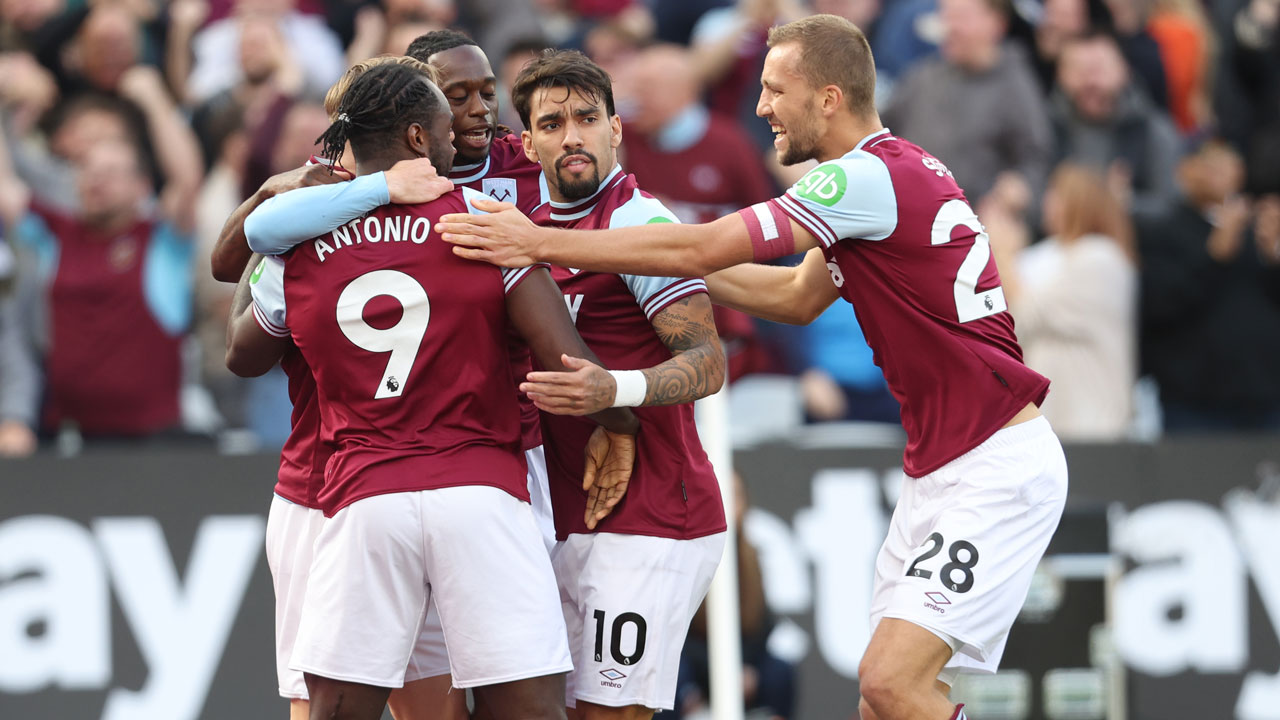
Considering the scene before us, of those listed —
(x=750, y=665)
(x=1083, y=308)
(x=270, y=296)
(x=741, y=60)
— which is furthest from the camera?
(x=741, y=60)

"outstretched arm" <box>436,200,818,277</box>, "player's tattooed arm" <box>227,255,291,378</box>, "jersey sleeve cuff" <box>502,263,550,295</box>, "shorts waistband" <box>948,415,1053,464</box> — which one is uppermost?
A: "outstretched arm" <box>436,200,818,277</box>

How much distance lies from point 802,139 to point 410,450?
68.4 inches

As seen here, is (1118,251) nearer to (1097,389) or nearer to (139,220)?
(1097,389)

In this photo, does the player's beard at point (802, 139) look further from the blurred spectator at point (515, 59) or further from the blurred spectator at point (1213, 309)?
the blurred spectator at point (1213, 309)

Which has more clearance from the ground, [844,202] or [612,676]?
[844,202]

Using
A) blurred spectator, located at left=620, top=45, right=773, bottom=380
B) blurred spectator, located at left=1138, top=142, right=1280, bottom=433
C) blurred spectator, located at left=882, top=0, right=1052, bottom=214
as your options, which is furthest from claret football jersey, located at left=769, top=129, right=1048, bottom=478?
blurred spectator, located at left=882, top=0, right=1052, bottom=214

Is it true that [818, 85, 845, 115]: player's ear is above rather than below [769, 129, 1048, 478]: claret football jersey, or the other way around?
above

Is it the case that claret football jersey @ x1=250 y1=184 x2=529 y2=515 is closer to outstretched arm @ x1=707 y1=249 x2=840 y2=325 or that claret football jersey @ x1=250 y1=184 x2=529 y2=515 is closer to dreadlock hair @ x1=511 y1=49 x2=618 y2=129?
dreadlock hair @ x1=511 y1=49 x2=618 y2=129

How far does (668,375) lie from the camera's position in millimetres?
5051

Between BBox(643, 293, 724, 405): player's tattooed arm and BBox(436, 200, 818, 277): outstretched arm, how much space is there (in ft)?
0.57

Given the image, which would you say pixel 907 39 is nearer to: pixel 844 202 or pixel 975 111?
pixel 975 111

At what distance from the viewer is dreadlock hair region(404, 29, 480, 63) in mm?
5625

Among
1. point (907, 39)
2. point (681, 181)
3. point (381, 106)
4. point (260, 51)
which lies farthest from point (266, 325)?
point (907, 39)

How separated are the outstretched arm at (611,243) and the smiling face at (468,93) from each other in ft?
2.14
